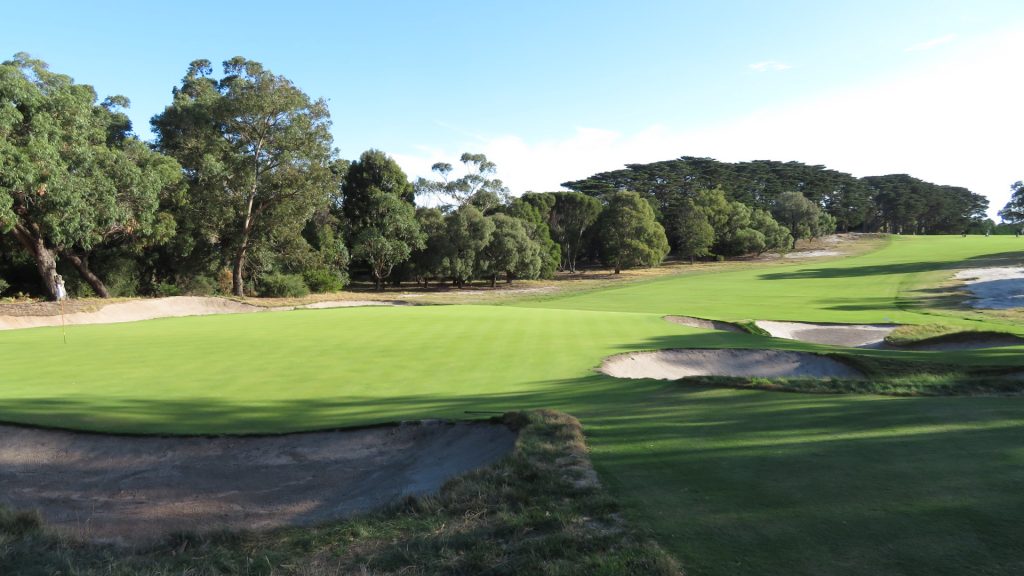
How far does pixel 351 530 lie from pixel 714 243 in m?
78.1

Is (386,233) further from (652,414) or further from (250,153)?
(652,414)

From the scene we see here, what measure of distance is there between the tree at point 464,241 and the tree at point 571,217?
17.5 meters

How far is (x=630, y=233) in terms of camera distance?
62625 millimetres

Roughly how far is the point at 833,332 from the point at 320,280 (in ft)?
122

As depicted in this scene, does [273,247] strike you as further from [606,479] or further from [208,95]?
[606,479]

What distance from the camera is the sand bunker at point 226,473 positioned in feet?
21.4

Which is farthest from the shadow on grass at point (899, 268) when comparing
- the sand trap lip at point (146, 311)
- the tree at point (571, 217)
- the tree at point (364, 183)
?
the sand trap lip at point (146, 311)

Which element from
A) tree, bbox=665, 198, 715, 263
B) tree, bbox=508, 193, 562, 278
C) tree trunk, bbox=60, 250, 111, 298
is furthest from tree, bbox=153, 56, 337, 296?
tree, bbox=665, 198, 715, 263

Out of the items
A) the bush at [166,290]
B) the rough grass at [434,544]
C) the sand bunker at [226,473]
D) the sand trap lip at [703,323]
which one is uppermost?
the bush at [166,290]

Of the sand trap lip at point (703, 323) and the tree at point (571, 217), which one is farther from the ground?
the tree at point (571, 217)

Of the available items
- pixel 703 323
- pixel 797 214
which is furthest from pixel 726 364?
pixel 797 214

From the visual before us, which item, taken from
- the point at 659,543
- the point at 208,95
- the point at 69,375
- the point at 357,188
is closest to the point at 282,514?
the point at 659,543

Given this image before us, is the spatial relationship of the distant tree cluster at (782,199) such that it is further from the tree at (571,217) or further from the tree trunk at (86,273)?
the tree trunk at (86,273)

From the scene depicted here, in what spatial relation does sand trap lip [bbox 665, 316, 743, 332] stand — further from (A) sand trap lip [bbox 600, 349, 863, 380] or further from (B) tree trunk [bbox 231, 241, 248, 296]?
(B) tree trunk [bbox 231, 241, 248, 296]
